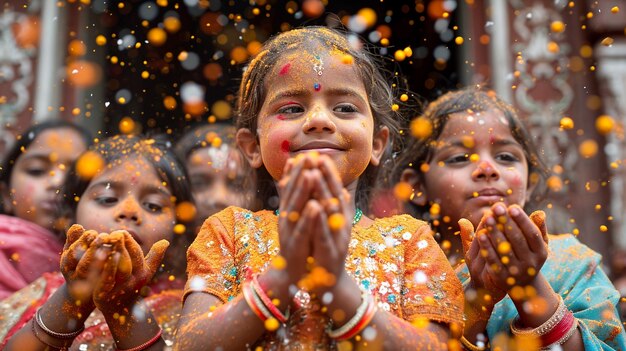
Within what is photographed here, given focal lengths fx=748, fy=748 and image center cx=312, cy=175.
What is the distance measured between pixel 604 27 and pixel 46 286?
3.69m

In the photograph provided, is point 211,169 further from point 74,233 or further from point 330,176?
point 330,176

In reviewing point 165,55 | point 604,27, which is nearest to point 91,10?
point 165,55

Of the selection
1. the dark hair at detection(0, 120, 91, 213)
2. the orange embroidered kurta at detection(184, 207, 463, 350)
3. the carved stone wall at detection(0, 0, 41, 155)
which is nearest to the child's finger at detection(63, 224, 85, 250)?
the orange embroidered kurta at detection(184, 207, 463, 350)

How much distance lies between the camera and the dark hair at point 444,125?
2.53 m

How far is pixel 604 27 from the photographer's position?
15.2 ft

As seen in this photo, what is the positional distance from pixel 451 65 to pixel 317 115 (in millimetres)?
3489

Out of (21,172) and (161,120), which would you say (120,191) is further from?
(161,120)

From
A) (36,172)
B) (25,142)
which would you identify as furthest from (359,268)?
(25,142)

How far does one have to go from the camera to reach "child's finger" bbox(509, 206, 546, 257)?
1625mm

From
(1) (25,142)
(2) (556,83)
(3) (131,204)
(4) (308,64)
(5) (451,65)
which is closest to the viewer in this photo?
(4) (308,64)

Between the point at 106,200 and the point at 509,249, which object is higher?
the point at 509,249

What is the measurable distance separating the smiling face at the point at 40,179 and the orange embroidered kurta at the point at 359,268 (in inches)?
45.7

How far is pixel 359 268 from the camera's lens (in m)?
1.71

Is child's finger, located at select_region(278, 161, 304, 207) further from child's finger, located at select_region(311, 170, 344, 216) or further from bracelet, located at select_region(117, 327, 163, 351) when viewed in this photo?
bracelet, located at select_region(117, 327, 163, 351)
